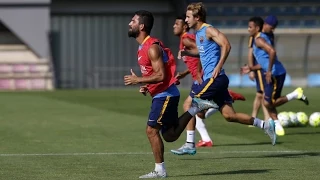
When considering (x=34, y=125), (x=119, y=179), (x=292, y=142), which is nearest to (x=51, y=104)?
(x=34, y=125)

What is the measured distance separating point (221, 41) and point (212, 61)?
41 cm

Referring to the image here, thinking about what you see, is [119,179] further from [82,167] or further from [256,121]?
[256,121]

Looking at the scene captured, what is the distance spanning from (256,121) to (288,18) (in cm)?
3578

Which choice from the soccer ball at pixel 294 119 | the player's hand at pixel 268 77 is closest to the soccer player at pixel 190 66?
the player's hand at pixel 268 77

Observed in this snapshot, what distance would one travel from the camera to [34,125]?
19.6 metres

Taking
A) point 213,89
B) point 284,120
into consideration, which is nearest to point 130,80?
point 213,89

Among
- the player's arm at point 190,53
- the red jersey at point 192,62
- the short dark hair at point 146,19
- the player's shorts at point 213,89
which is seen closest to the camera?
the short dark hair at point 146,19

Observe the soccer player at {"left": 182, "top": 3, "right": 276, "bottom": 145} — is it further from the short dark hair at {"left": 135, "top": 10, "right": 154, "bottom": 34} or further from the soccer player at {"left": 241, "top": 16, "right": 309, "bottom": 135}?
the soccer player at {"left": 241, "top": 16, "right": 309, "bottom": 135}

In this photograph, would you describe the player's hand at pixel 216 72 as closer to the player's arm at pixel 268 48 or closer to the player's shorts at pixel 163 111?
the player's shorts at pixel 163 111

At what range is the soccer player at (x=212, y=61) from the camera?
1200 cm

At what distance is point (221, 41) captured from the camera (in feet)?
39.7

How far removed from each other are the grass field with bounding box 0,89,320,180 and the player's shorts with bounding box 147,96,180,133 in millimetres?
665

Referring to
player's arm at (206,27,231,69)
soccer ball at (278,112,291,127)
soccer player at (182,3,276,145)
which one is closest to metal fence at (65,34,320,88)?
soccer ball at (278,112,291,127)

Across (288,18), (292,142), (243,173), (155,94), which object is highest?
(155,94)
